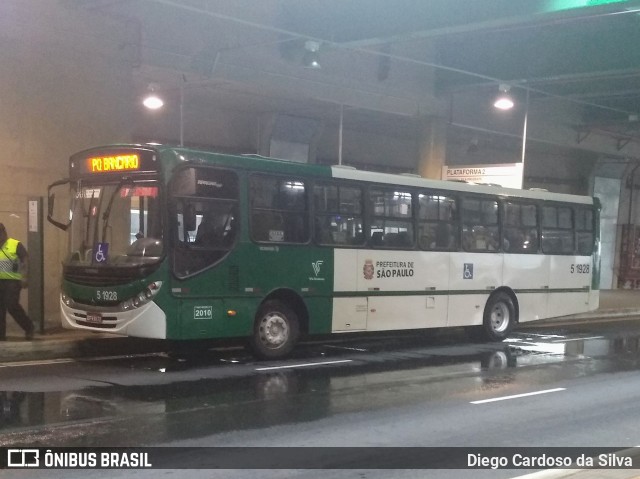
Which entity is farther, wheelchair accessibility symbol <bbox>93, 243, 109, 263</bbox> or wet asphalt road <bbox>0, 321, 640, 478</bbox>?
wheelchair accessibility symbol <bbox>93, 243, 109, 263</bbox>

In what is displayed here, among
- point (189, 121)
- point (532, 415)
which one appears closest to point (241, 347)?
point (532, 415)

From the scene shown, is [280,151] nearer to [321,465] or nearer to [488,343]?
[488,343]

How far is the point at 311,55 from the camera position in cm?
1673

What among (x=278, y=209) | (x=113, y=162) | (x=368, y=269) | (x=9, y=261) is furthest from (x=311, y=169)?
(x=9, y=261)

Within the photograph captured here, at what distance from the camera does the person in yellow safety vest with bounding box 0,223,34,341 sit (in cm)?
1298

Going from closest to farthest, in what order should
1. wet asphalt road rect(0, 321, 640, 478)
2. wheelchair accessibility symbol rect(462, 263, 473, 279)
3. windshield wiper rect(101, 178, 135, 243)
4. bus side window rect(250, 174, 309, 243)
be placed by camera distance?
wet asphalt road rect(0, 321, 640, 478), windshield wiper rect(101, 178, 135, 243), bus side window rect(250, 174, 309, 243), wheelchair accessibility symbol rect(462, 263, 473, 279)

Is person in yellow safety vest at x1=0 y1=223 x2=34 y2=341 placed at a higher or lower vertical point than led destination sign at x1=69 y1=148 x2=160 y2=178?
lower

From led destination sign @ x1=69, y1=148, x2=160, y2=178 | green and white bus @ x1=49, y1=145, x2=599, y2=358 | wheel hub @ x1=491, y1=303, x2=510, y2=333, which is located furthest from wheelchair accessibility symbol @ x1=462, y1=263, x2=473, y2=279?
→ led destination sign @ x1=69, y1=148, x2=160, y2=178

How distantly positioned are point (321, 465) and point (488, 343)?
10381mm

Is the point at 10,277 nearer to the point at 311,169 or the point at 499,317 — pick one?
the point at 311,169

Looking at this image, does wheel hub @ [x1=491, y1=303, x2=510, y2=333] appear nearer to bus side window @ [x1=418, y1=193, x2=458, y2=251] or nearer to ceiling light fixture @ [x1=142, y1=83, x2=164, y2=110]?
bus side window @ [x1=418, y1=193, x2=458, y2=251]

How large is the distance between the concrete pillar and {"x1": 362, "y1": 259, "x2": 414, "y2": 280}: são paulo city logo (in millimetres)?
8067

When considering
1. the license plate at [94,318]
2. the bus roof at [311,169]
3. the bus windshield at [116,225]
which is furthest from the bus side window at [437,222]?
the license plate at [94,318]

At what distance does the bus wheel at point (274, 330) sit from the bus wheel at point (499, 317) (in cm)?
524
